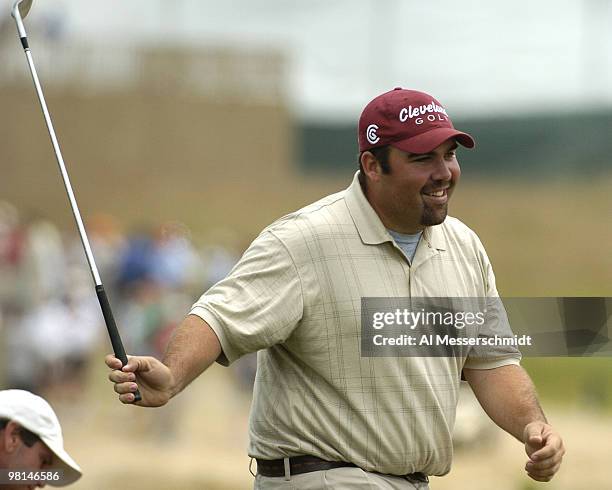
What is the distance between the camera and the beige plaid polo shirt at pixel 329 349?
3.75m

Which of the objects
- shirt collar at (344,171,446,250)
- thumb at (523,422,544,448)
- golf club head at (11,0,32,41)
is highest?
golf club head at (11,0,32,41)

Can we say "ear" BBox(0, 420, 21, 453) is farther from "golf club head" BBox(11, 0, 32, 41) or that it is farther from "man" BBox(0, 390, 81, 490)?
"golf club head" BBox(11, 0, 32, 41)

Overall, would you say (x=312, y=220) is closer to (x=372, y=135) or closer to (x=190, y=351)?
(x=372, y=135)

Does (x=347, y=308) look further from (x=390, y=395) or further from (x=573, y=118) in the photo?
(x=573, y=118)

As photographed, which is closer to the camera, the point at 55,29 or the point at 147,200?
the point at 55,29

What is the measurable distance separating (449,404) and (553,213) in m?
22.9

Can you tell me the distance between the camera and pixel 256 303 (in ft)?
12.2

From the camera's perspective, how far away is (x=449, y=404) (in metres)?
3.93

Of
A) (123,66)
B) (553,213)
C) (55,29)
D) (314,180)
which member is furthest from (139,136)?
(55,29)

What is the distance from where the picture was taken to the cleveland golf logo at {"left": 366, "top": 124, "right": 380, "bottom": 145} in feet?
12.9

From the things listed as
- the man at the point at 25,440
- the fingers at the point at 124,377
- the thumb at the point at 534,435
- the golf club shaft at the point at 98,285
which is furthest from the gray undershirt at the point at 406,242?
the man at the point at 25,440

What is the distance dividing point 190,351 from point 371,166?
0.83m
